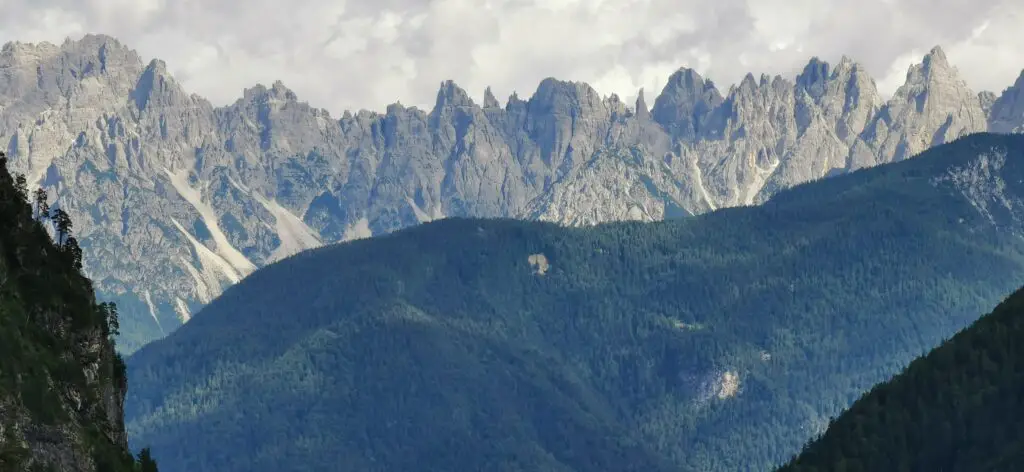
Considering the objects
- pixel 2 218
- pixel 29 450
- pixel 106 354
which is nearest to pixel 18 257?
pixel 2 218

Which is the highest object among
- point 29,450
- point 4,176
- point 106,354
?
point 4,176

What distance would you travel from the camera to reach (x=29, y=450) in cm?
13850

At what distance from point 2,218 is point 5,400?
112 ft

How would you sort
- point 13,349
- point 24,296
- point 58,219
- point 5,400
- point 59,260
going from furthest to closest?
point 58,219 < point 59,260 < point 24,296 < point 13,349 < point 5,400

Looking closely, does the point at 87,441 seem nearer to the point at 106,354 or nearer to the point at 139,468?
the point at 139,468

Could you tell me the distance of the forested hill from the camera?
14162 cm

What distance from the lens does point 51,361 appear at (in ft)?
516

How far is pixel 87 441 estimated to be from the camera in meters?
155

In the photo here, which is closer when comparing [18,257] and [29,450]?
[29,450]

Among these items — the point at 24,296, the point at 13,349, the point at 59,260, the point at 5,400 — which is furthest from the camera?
the point at 59,260

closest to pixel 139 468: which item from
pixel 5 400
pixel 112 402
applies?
pixel 112 402

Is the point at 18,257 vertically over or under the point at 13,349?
over

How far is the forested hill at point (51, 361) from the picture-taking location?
5576 inches

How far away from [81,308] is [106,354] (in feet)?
33.1
